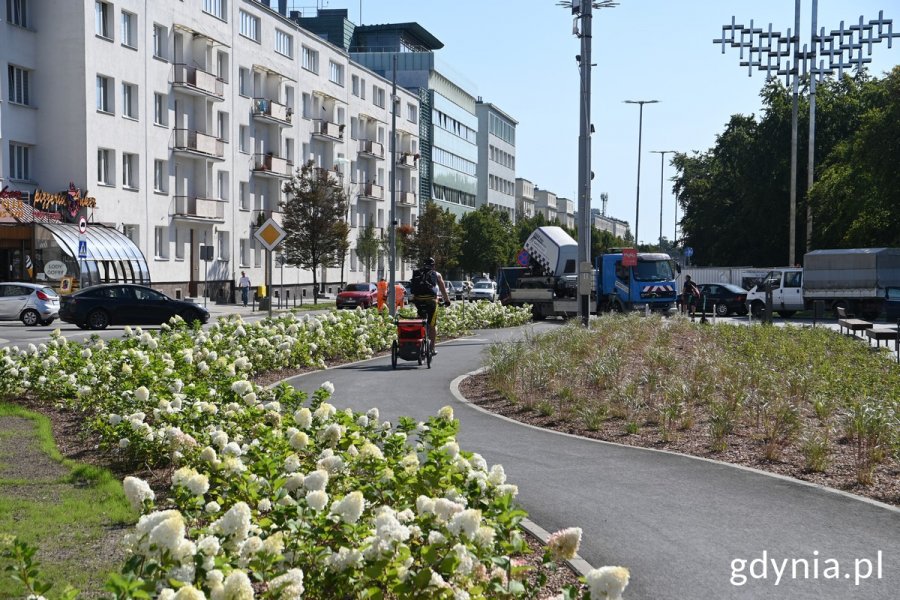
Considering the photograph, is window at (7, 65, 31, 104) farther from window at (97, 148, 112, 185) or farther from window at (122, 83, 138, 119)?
window at (122, 83, 138, 119)

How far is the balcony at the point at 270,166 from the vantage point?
2475 inches

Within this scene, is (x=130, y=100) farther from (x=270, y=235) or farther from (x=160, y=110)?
(x=270, y=235)

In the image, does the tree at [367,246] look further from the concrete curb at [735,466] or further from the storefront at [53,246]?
the concrete curb at [735,466]

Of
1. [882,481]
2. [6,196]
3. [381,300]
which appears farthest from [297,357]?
[6,196]

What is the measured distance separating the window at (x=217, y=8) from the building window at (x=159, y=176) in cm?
949

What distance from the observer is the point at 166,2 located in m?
51.8

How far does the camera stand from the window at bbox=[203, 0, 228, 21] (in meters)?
56.5

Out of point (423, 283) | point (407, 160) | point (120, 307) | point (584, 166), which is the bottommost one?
point (120, 307)

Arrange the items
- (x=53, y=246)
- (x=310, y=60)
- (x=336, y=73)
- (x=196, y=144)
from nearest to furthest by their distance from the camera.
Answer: (x=53, y=246), (x=196, y=144), (x=310, y=60), (x=336, y=73)

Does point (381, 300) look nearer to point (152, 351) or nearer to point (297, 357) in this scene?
point (297, 357)

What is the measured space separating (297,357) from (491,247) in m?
80.3

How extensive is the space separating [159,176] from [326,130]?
915 inches

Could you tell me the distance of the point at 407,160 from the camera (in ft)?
308

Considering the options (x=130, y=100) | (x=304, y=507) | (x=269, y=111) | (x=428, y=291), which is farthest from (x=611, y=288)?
(x=304, y=507)
